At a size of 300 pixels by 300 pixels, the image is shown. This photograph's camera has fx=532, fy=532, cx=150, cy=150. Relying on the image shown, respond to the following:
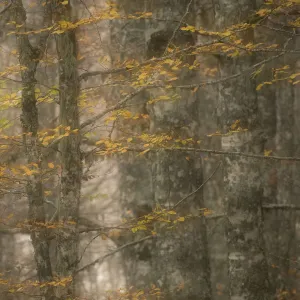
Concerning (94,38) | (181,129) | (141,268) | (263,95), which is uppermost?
(94,38)

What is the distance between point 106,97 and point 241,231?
541 centimetres

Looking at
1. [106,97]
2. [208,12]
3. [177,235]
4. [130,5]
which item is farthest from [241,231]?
[208,12]

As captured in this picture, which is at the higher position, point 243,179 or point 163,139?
point 163,139

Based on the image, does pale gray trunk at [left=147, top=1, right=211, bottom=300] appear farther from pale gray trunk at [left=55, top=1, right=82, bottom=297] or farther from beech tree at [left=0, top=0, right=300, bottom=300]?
pale gray trunk at [left=55, top=1, right=82, bottom=297]

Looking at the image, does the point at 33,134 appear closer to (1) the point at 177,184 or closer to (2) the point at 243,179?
(1) the point at 177,184

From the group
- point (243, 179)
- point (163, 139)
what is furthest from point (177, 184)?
point (163, 139)

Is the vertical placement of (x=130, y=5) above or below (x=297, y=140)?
above

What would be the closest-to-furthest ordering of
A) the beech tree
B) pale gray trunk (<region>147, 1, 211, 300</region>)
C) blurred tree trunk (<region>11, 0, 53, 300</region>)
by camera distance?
the beech tree
blurred tree trunk (<region>11, 0, 53, 300</region>)
pale gray trunk (<region>147, 1, 211, 300</region>)

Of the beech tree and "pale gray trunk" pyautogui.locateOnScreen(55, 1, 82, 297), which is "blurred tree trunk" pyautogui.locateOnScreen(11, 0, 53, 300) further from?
"pale gray trunk" pyautogui.locateOnScreen(55, 1, 82, 297)

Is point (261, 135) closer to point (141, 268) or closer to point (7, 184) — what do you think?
point (7, 184)

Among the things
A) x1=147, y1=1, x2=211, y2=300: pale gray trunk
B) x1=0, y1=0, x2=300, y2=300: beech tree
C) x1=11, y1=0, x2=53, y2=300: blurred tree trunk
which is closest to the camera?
x1=0, y1=0, x2=300, y2=300: beech tree

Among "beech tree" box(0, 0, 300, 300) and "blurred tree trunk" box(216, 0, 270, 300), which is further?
"blurred tree trunk" box(216, 0, 270, 300)

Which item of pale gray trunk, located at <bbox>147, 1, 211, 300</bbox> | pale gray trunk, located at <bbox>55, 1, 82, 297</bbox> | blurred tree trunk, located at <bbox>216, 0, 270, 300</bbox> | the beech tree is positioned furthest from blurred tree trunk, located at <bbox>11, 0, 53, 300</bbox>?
blurred tree trunk, located at <bbox>216, 0, 270, 300</bbox>

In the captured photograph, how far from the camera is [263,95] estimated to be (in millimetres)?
9750
